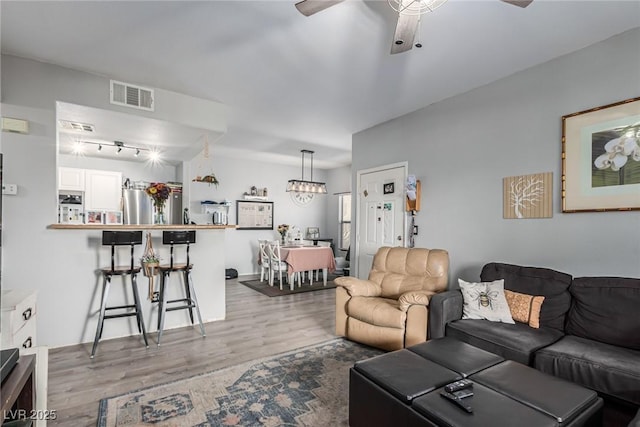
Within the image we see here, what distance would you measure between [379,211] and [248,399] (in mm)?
3191

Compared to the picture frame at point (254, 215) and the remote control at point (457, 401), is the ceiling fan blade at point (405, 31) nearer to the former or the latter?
the remote control at point (457, 401)

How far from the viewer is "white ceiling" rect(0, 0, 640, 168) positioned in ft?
6.97

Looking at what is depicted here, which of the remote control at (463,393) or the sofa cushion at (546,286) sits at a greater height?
the sofa cushion at (546,286)

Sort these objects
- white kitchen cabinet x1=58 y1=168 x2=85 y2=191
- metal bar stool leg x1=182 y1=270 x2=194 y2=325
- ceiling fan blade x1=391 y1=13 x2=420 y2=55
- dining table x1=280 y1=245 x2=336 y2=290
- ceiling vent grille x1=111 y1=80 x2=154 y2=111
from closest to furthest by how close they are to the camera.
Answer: ceiling fan blade x1=391 y1=13 x2=420 y2=55 → ceiling vent grille x1=111 y1=80 x2=154 y2=111 → metal bar stool leg x1=182 y1=270 x2=194 y2=325 → white kitchen cabinet x1=58 y1=168 x2=85 y2=191 → dining table x1=280 y1=245 x2=336 y2=290

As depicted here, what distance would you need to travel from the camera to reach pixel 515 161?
3033mm

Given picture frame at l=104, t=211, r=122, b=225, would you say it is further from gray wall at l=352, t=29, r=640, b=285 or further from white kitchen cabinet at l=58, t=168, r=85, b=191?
gray wall at l=352, t=29, r=640, b=285

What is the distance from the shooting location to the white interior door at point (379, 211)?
4316 mm

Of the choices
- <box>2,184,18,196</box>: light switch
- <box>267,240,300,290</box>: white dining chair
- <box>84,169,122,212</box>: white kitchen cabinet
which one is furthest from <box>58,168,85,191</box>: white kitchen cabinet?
<box>267,240,300,290</box>: white dining chair

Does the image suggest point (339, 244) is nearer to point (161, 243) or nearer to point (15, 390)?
point (161, 243)

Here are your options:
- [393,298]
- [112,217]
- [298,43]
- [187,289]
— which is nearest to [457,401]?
[393,298]

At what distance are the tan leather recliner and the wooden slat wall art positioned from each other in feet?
2.59

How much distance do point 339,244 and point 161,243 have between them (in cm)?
500

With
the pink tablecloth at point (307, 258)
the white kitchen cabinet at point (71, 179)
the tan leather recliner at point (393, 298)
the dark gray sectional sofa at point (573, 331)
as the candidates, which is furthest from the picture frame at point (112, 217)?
the dark gray sectional sofa at point (573, 331)

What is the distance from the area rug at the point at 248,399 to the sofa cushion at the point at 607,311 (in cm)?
182
